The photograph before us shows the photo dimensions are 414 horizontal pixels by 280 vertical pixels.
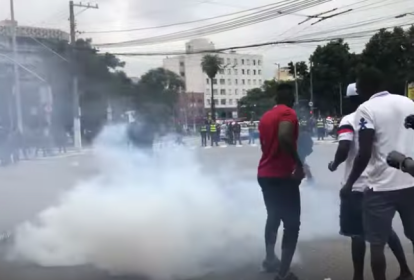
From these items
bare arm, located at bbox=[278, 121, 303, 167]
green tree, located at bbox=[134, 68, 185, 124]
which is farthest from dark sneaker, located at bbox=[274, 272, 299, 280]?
green tree, located at bbox=[134, 68, 185, 124]

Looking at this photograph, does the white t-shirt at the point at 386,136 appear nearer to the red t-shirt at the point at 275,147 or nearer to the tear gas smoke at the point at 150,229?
the red t-shirt at the point at 275,147

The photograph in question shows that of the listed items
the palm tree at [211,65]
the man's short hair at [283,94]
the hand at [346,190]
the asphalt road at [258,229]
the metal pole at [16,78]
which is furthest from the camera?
the palm tree at [211,65]

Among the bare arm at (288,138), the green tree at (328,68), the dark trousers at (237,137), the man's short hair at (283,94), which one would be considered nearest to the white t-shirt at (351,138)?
the bare arm at (288,138)

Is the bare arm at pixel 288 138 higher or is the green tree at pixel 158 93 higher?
the green tree at pixel 158 93

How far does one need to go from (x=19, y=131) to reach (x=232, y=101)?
390cm

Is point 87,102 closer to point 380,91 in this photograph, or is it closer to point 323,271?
point 323,271

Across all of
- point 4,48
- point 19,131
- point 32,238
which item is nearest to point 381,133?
point 32,238

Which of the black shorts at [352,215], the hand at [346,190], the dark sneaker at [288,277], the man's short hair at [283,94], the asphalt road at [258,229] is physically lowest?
the asphalt road at [258,229]

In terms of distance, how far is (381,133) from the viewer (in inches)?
149

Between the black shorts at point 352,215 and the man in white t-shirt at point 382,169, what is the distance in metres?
0.33

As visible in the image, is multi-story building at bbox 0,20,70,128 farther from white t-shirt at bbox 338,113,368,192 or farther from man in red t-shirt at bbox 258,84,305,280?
white t-shirt at bbox 338,113,368,192

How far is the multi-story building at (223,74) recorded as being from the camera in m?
7.62

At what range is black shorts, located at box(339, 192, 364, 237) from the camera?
419 centimetres

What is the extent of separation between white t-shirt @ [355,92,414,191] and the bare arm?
0.94 meters
